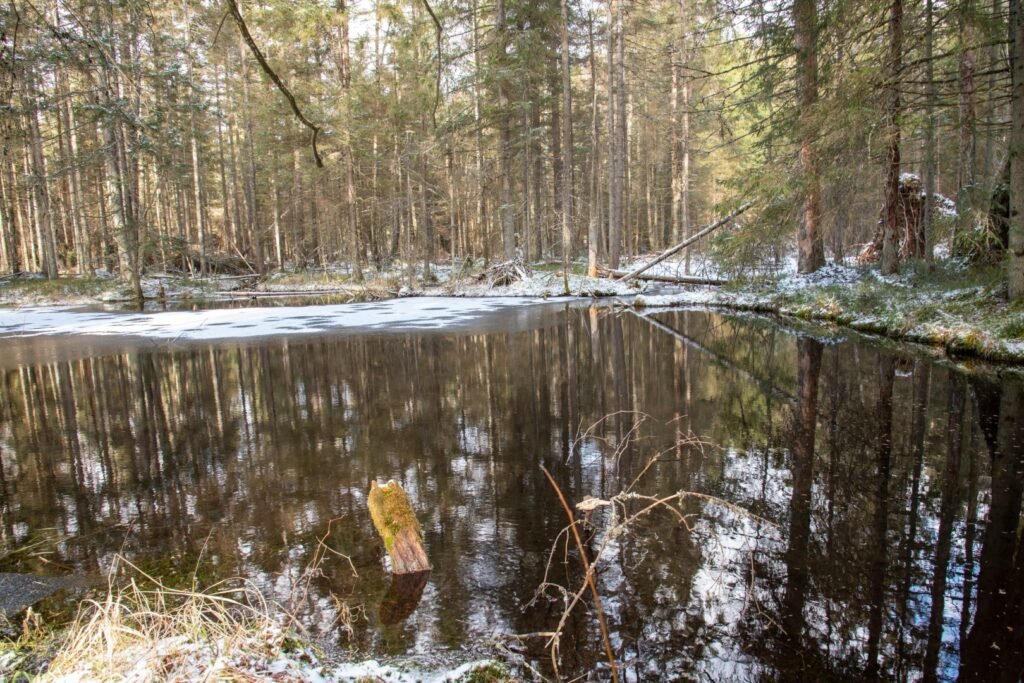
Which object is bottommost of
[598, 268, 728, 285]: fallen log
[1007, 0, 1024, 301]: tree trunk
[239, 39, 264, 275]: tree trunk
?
[598, 268, 728, 285]: fallen log

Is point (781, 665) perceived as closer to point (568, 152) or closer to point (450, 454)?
point (450, 454)

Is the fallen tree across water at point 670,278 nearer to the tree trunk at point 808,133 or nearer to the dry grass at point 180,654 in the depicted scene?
the tree trunk at point 808,133

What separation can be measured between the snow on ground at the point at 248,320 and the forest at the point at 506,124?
10.8 feet

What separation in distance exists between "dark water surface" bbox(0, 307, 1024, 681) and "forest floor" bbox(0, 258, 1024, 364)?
161 cm

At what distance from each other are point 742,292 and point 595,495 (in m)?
15.1

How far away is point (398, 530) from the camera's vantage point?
12.9ft

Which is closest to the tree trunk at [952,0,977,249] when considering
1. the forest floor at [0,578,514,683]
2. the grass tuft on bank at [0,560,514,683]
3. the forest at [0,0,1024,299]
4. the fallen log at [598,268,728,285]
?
the forest at [0,0,1024,299]

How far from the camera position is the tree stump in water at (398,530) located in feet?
12.9

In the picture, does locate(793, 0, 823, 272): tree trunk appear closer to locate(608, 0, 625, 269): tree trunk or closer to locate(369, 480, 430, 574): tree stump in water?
locate(608, 0, 625, 269): tree trunk

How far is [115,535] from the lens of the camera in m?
4.61

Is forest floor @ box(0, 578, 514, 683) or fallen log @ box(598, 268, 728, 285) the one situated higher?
fallen log @ box(598, 268, 728, 285)

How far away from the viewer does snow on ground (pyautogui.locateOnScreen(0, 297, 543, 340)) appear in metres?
15.9

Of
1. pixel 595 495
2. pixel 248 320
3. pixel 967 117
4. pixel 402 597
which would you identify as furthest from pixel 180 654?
pixel 248 320

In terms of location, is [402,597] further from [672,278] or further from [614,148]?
[614,148]
